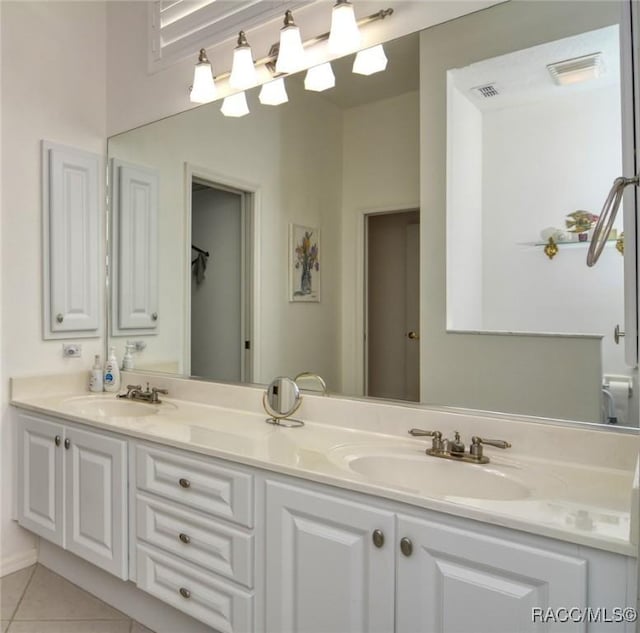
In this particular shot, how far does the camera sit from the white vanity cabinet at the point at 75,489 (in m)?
1.71

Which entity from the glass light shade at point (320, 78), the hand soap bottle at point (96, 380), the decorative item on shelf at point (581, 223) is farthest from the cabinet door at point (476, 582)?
the hand soap bottle at point (96, 380)

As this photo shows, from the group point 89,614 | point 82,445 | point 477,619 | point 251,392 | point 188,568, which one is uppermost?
point 251,392

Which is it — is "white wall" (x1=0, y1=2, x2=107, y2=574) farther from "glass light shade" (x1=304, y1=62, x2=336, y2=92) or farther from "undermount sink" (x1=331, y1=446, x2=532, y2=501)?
"undermount sink" (x1=331, y1=446, x2=532, y2=501)

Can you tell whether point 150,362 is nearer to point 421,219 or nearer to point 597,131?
point 421,219

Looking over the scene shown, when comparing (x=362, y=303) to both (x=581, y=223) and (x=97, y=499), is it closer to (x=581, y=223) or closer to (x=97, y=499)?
(x=581, y=223)

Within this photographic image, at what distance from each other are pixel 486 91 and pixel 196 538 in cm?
164

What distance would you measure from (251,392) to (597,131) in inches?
57.8

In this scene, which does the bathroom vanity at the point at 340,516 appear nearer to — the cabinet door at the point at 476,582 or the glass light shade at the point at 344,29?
the cabinet door at the point at 476,582

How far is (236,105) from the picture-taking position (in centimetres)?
204

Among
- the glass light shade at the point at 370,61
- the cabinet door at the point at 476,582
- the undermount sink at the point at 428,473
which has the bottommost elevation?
the cabinet door at the point at 476,582

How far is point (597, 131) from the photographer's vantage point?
4.14ft

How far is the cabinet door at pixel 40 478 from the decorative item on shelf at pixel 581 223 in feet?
6.52

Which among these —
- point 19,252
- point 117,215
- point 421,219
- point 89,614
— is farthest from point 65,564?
point 421,219

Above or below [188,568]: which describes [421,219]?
above
